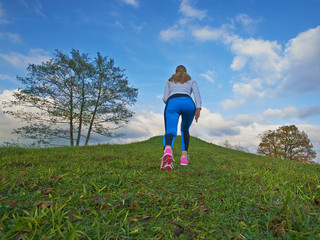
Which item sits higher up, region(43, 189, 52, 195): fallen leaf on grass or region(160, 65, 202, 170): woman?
region(160, 65, 202, 170): woman

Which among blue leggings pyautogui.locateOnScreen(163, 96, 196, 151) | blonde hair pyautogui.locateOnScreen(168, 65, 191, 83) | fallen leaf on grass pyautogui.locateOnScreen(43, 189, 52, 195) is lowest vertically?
fallen leaf on grass pyautogui.locateOnScreen(43, 189, 52, 195)

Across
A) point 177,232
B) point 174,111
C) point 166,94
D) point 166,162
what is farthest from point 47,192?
point 166,94

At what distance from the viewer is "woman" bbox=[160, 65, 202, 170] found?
488 centimetres

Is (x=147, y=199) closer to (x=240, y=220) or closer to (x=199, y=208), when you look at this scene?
(x=199, y=208)

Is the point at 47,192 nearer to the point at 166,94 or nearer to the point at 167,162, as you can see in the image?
the point at 167,162

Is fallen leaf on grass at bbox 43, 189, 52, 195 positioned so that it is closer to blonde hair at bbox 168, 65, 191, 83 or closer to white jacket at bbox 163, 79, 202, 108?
white jacket at bbox 163, 79, 202, 108

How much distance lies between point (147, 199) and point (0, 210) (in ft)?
4.62

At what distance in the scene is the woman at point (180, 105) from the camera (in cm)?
488

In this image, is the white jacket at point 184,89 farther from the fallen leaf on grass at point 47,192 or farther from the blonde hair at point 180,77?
the fallen leaf on grass at point 47,192

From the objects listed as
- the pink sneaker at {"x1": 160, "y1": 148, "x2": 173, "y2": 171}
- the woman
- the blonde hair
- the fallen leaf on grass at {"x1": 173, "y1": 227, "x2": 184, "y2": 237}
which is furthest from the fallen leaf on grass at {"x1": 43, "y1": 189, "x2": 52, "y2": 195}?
the blonde hair

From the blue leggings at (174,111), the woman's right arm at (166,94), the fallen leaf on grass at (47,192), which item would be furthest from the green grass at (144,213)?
the woman's right arm at (166,94)

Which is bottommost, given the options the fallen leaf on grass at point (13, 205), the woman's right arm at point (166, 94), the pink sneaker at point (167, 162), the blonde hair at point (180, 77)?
the fallen leaf on grass at point (13, 205)

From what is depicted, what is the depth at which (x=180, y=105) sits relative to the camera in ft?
16.1

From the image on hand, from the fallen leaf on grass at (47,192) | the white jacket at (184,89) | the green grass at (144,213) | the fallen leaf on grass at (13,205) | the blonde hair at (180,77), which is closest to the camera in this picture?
the green grass at (144,213)
